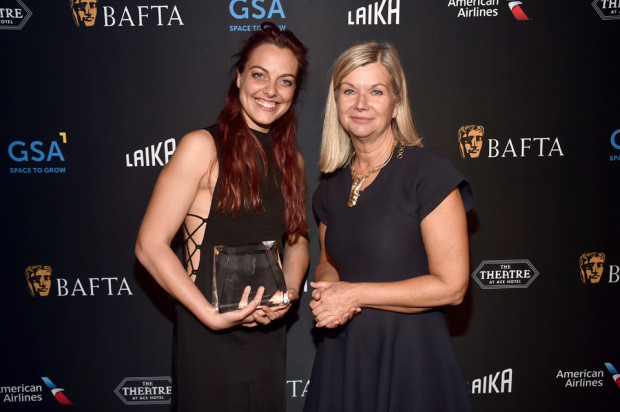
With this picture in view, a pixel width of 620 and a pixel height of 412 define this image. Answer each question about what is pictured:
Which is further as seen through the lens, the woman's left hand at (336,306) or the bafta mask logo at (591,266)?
the bafta mask logo at (591,266)

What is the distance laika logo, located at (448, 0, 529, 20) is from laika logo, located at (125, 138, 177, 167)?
5.26 ft

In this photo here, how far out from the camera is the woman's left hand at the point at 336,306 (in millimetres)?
1396

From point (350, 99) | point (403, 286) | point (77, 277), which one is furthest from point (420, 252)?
point (77, 277)

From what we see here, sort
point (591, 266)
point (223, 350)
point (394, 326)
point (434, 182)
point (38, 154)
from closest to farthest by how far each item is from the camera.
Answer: point (434, 182)
point (394, 326)
point (223, 350)
point (38, 154)
point (591, 266)

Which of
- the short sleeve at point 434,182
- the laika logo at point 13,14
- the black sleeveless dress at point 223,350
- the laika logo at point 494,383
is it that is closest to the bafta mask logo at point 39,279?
the black sleeveless dress at point 223,350

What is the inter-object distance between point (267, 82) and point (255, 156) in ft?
0.88

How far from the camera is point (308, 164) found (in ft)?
7.38

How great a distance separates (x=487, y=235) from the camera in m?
2.30

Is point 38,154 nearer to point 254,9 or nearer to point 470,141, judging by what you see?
point 254,9

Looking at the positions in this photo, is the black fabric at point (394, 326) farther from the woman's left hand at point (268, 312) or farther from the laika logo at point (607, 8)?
the laika logo at point (607, 8)

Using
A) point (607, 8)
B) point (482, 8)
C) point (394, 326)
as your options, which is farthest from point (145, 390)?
point (607, 8)

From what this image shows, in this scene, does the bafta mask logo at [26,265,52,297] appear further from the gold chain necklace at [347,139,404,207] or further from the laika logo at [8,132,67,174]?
the gold chain necklace at [347,139,404,207]

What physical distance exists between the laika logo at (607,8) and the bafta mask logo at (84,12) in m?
2.52

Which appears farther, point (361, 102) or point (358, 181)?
point (358, 181)
